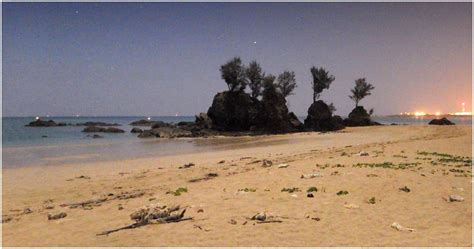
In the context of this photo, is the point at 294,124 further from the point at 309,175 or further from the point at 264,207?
the point at 264,207

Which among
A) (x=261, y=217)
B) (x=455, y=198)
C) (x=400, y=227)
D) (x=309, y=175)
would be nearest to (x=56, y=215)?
(x=261, y=217)

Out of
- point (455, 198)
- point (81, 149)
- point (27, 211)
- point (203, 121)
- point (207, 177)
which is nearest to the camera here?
point (455, 198)

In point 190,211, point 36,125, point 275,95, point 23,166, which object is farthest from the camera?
point 36,125

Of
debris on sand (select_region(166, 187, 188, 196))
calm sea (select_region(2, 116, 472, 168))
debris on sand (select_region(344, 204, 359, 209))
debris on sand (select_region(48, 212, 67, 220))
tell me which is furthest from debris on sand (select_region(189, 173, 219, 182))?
calm sea (select_region(2, 116, 472, 168))

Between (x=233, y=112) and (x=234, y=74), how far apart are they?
803cm

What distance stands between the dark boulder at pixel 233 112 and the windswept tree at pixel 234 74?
2.42 meters

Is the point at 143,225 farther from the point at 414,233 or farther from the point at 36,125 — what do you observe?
the point at 36,125

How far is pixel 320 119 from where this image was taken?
233 ft

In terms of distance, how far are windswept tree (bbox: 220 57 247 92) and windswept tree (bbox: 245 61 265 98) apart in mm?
1434

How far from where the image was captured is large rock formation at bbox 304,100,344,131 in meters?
70.6

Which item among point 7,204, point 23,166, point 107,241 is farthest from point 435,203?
point 23,166

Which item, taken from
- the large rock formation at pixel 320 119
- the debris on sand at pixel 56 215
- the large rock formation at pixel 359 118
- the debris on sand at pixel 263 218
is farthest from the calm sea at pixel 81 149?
the large rock formation at pixel 359 118

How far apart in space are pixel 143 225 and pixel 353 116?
8164cm

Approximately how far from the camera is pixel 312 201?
419 inches
